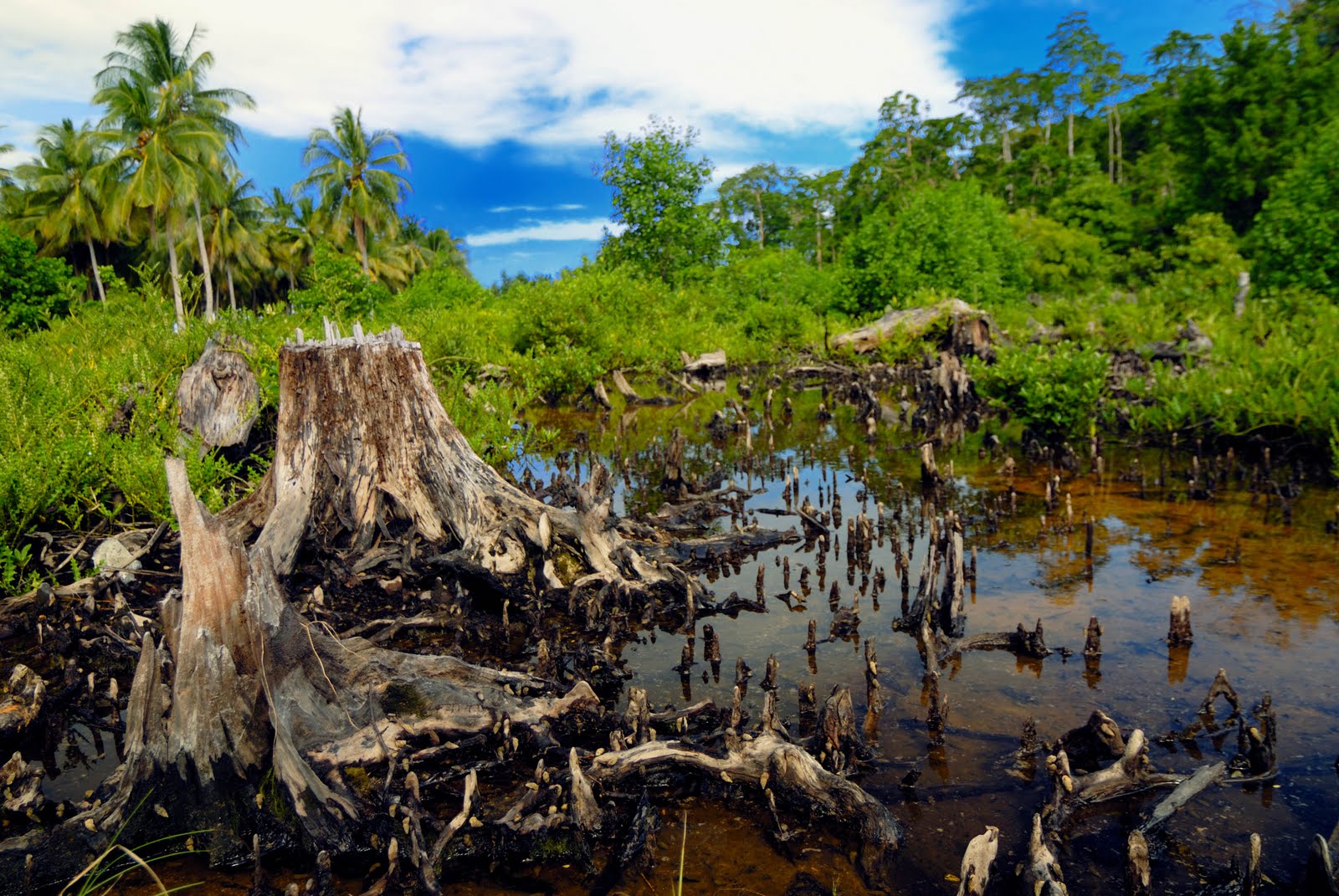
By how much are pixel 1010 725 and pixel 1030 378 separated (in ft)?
29.7

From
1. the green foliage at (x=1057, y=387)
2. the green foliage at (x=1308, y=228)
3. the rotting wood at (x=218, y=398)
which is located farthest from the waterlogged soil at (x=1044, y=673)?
the green foliage at (x=1308, y=228)

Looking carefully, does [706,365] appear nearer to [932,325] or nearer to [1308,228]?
[932,325]

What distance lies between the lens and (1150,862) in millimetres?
3770

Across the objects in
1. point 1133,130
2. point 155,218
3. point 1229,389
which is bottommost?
point 1229,389

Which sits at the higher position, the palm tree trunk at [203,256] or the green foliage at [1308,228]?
the palm tree trunk at [203,256]

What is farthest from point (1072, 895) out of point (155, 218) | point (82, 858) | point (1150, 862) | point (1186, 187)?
point (155, 218)

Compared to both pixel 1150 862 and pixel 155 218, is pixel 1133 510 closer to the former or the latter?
pixel 1150 862

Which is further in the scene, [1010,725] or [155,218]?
[155,218]

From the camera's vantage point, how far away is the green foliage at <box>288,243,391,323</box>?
26.3 meters

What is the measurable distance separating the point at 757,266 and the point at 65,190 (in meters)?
39.1

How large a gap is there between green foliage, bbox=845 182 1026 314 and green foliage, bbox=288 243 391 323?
18746 mm

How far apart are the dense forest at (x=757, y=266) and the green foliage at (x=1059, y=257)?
0.15 m

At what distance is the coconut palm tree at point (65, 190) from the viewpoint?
4397 cm

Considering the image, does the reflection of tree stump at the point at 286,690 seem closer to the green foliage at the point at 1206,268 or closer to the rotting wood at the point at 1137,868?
the rotting wood at the point at 1137,868
